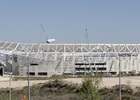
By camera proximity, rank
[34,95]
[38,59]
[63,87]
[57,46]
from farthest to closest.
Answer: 1. [57,46]
2. [38,59]
3. [63,87]
4. [34,95]

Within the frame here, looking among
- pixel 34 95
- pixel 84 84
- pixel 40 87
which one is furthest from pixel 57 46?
pixel 84 84

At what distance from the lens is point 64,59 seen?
105 metres

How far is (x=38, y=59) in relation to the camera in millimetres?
103688

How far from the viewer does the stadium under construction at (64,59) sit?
343 ft

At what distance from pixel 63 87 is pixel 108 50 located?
52595 mm

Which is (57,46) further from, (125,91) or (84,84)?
(84,84)

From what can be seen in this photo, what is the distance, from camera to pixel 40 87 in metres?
68.2

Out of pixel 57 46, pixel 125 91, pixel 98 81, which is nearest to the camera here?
pixel 98 81

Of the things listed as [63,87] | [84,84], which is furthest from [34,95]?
[84,84]

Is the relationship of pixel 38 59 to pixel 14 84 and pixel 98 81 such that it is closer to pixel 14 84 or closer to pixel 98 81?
pixel 14 84

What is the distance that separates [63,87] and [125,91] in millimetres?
15114

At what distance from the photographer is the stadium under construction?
4122 inches

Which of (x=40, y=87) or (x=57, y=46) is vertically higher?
(x=57, y=46)

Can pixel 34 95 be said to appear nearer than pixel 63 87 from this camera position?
Yes
